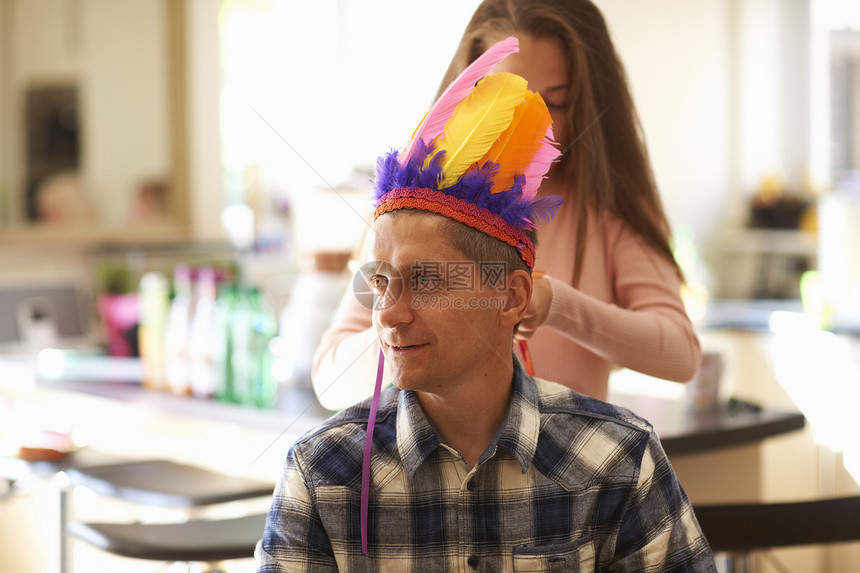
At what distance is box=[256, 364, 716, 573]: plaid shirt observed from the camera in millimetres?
899

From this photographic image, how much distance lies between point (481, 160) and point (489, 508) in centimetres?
34

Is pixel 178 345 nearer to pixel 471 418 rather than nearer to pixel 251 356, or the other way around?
pixel 251 356

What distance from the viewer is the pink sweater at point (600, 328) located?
1.07 m

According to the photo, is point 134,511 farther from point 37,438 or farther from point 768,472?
point 768,472

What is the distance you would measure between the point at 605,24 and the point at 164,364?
142 centimetres

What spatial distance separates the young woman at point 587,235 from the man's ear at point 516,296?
0.26 ft

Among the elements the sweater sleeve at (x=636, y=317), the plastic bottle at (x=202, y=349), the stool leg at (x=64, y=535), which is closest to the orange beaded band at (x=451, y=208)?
the sweater sleeve at (x=636, y=317)

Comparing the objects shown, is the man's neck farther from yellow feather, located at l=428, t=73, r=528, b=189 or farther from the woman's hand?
yellow feather, located at l=428, t=73, r=528, b=189

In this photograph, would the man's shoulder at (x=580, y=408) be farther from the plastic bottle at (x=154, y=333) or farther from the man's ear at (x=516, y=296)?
the plastic bottle at (x=154, y=333)

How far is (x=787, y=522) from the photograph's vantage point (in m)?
1.32

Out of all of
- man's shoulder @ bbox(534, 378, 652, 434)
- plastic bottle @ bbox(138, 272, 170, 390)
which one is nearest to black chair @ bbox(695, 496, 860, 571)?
man's shoulder @ bbox(534, 378, 652, 434)

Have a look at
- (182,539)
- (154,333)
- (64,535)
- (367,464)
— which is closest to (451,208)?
(367,464)

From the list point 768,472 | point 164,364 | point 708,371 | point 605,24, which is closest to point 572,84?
point 605,24

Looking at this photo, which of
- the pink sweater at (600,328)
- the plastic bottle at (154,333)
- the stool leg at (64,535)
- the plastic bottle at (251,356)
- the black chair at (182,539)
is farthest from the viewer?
the plastic bottle at (154,333)
